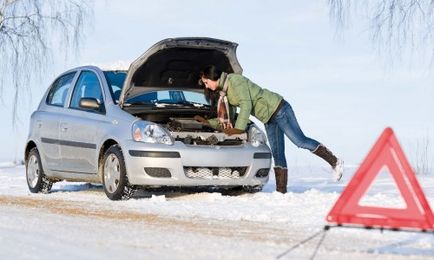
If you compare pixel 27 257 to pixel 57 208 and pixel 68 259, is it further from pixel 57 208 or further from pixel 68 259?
pixel 57 208

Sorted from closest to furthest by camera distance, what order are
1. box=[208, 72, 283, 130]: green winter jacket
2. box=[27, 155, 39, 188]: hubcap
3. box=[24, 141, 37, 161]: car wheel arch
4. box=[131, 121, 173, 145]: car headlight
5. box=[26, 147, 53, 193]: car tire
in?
box=[131, 121, 173, 145]: car headlight → box=[208, 72, 283, 130]: green winter jacket → box=[26, 147, 53, 193]: car tire → box=[27, 155, 39, 188]: hubcap → box=[24, 141, 37, 161]: car wheel arch

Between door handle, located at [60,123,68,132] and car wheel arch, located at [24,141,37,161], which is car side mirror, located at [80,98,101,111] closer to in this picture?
door handle, located at [60,123,68,132]

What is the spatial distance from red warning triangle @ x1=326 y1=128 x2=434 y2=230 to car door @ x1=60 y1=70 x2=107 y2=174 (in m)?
5.83

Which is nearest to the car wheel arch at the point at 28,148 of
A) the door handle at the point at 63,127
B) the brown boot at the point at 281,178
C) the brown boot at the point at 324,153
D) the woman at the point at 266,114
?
the door handle at the point at 63,127

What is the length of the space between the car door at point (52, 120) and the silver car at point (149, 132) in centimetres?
2

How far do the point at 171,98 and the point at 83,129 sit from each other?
131 centimetres

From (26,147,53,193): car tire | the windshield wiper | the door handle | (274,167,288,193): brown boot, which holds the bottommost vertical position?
(26,147,53,193): car tire

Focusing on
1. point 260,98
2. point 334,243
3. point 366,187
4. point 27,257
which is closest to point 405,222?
point 366,187

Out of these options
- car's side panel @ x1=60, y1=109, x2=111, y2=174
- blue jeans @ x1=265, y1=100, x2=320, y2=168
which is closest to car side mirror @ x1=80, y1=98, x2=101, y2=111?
car's side panel @ x1=60, y1=109, x2=111, y2=174

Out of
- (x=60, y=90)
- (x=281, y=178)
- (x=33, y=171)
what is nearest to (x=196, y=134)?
(x=281, y=178)

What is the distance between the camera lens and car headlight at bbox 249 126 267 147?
10.7 meters

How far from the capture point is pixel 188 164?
9773mm

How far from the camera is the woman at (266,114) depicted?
1039 centimetres

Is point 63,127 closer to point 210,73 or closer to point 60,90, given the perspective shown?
point 60,90
